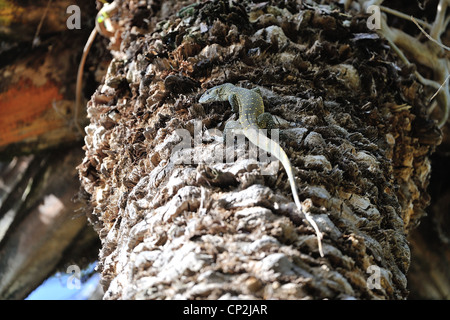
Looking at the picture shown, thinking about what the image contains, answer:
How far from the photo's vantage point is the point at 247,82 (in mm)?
2148

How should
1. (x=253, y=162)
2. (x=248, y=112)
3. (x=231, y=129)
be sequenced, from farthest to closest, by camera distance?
(x=248, y=112) < (x=231, y=129) < (x=253, y=162)

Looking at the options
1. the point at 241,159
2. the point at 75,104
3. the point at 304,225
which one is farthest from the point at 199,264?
the point at 75,104

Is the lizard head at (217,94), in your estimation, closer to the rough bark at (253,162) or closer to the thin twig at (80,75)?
the rough bark at (253,162)

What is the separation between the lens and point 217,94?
2035 millimetres

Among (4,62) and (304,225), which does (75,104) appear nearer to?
(4,62)

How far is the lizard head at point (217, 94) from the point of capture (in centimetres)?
200

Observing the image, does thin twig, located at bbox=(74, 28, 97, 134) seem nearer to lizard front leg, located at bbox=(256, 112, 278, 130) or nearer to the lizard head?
the lizard head

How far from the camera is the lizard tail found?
1.45 meters

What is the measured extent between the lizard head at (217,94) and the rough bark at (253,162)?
0.13 ft

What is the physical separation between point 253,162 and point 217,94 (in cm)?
52

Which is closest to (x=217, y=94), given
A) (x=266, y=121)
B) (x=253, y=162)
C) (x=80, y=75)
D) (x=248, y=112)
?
(x=248, y=112)

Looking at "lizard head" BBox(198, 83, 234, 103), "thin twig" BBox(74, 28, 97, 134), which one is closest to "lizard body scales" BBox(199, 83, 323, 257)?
"lizard head" BBox(198, 83, 234, 103)

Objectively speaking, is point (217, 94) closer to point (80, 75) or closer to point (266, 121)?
point (266, 121)

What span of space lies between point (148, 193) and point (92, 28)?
106 inches
